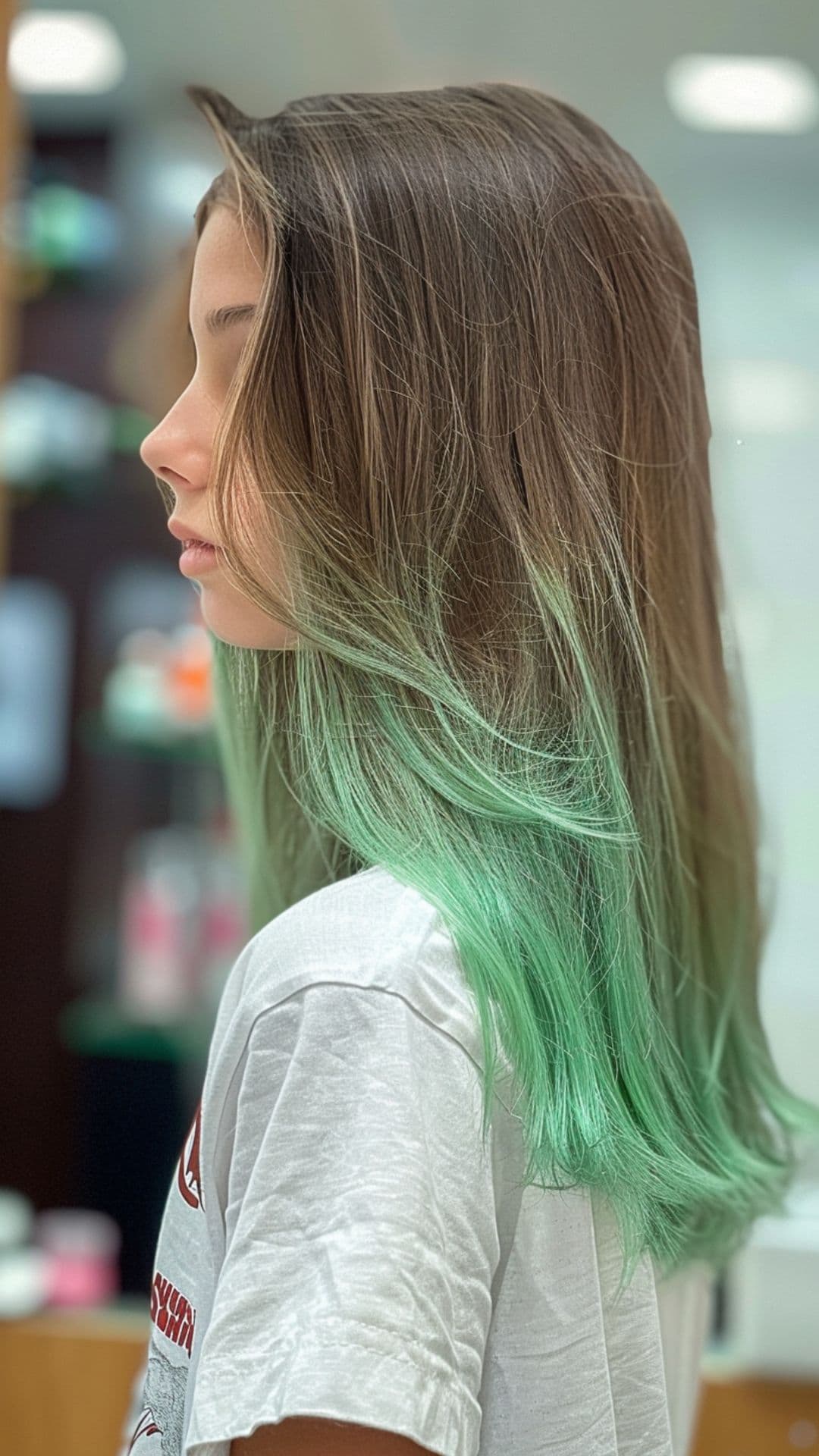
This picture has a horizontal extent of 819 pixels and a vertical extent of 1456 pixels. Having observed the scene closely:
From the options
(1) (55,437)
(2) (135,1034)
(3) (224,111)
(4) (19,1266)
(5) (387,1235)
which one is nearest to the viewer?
(5) (387,1235)

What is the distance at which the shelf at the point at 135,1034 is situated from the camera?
162 centimetres

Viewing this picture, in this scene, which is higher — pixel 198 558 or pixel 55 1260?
pixel 198 558

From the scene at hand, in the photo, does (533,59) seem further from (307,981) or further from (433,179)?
(307,981)

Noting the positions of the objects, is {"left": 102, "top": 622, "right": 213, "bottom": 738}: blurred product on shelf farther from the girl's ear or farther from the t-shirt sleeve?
the t-shirt sleeve

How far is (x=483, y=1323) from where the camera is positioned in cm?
50

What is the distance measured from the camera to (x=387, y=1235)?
47cm

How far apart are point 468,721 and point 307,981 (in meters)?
0.15

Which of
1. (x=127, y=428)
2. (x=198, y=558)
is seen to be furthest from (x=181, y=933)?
(x=198, y=558)

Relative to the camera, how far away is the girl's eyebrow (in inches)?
24.6

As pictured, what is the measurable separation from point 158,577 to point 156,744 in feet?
1.02

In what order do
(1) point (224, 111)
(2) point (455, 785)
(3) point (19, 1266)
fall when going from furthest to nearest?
(3) point (19, 1266), (1) point (224, 111), (2) point (455, 785)

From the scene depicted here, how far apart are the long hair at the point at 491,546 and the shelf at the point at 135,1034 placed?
3.37ft

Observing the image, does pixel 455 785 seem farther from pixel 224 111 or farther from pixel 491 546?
pixel 224 111

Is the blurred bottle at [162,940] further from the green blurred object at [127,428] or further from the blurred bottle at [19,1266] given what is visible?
the green blurred object at [127,428]
